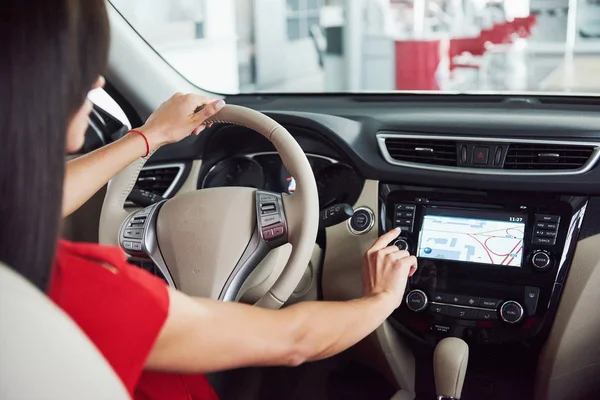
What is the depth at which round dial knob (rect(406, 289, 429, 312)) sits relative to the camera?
1.96m

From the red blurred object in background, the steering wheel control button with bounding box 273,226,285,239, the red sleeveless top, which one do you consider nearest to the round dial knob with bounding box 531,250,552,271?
the steering wheel control button with bounding box 273,226,285,239

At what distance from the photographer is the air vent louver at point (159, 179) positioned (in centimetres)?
221

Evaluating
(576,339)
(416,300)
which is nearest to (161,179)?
(416,300)

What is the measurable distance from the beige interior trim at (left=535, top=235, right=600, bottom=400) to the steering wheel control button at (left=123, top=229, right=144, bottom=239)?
1019 millimetres

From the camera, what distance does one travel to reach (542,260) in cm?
183

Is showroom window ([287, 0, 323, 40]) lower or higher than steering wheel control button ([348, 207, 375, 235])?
higher

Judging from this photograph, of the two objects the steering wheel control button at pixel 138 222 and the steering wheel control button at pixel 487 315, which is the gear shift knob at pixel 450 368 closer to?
the steering wheel control button at pixel 487 315

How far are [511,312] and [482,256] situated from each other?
0.16 m

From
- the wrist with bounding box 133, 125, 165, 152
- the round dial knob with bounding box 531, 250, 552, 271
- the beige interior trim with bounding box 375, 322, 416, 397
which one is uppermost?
the wrist with bounding box 133, 125, 165, 152

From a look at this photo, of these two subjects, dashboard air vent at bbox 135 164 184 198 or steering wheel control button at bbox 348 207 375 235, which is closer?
steering wheel control button at bbox 348 207 375 235

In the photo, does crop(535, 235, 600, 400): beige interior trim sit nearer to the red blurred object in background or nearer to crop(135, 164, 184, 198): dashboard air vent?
crop(135, 164, 184, 198): dashboard air vent

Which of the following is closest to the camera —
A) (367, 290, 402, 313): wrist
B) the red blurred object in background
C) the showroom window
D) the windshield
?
(367, 290, 402, 313): wrist

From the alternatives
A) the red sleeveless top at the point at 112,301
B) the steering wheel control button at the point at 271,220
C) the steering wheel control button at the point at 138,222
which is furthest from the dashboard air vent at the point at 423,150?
the red sleeveless top at the point at 112,301

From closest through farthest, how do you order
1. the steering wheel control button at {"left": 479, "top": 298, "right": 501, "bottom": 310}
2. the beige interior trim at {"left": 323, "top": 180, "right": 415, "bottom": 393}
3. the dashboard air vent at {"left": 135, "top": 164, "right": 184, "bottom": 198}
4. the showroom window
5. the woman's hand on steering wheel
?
1. the woman's hand on steering wheel
2. the steering wheel control button at {"left": 479, "top": 298, "right": 501, "bottom": 310}
3. the beige interior trim at {"left": 323, "top": 180, "right": 415, "bottom": 393}
4. the dashboard air vent at {"left": 135, "top": 164, "right": 184, "bottom": 198}
5. the showroom window
